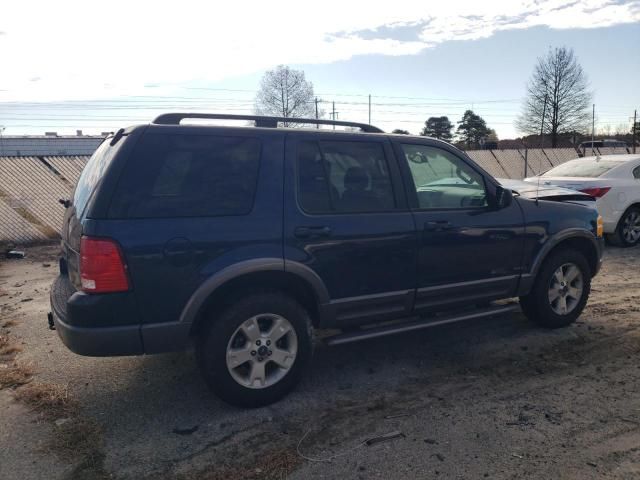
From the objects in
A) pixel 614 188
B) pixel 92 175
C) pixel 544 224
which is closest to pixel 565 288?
pixel 544 224

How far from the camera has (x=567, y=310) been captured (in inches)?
199

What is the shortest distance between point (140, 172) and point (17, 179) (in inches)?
349

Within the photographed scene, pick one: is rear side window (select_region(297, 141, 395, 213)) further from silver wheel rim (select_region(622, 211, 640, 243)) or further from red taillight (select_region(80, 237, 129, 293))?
silver wheel rim (select_region(622, 211, 640, 243))

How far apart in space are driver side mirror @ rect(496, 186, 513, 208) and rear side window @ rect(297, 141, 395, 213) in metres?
1.09

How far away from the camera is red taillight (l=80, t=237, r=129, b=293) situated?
303 cm

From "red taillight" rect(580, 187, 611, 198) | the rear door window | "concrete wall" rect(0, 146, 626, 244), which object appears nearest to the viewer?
the rear door window

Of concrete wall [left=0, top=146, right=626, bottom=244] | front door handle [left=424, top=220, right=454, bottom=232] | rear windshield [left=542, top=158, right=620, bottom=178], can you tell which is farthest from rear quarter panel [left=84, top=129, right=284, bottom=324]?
rear windshield [left=542, top=158, right=620, bottom=178]

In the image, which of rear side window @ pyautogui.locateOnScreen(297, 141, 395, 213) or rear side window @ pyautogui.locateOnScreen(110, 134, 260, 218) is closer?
rear side window @ pyautogui.locateOnScreen(110, 134, 260, 218)

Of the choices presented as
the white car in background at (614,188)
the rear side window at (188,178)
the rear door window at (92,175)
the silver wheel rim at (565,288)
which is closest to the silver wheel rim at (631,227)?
the white car in background at (614,188)

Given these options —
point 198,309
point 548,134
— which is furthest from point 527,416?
point 548,134

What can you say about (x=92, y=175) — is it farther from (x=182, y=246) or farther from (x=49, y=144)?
(x=49, y=144)

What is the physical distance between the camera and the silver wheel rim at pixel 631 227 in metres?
9.22

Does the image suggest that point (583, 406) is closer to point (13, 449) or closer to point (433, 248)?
point (433, 248)

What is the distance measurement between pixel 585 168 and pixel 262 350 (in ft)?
27.5
